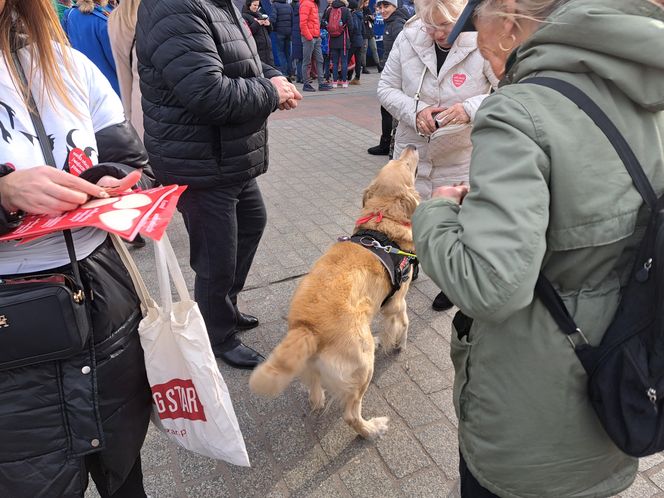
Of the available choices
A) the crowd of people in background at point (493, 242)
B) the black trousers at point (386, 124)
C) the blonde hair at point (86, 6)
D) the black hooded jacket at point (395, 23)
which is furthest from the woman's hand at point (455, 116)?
the black hooded jacket at point (395, 23)

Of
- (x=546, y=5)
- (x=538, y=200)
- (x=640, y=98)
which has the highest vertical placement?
(x=546, y=5)

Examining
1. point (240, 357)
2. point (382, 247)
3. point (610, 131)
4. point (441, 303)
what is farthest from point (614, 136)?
point (441, 303)

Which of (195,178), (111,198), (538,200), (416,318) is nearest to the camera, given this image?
(538,200)

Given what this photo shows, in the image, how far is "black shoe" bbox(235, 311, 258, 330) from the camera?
3.46 m

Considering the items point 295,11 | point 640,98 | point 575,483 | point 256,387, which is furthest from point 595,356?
point 295,11

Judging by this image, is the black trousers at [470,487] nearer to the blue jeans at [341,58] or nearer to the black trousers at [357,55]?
the blue jeans at [341,58]

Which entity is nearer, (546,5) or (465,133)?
(546,5)

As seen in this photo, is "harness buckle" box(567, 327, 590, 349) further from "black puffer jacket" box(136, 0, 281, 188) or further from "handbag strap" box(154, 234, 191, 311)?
"black puffer jacket" box(136, 0, 281, 188)

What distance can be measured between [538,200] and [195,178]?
6.29 ft

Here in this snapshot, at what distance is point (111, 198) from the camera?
1211 mm

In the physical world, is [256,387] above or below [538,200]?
below

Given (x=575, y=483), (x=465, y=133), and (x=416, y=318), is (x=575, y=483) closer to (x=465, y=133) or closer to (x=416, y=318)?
(x=465, y=133)

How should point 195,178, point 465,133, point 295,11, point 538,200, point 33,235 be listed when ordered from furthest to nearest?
point 295,11 → point 465,133 → point 195,178 → point 33,235 → point 538,200

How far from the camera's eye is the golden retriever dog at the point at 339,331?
2113mm
